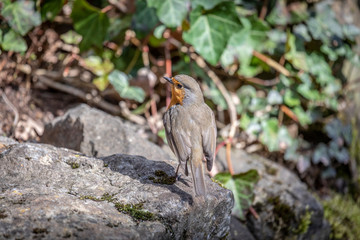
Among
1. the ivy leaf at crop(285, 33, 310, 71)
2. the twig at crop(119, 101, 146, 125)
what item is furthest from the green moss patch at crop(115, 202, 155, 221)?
the ivy leaf at crop(285, 33, 310, 71)

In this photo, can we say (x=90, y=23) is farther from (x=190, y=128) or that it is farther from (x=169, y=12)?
(x=190, y=128)

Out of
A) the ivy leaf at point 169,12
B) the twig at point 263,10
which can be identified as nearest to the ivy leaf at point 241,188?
the ivy leaf at point 169,12

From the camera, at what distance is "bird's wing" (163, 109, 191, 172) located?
2.47 m

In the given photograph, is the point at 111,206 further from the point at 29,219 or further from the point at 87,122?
the point at 87,122

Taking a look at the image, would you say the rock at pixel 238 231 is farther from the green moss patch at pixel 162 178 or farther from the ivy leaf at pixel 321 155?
the ivy leaf at pixel 321 155

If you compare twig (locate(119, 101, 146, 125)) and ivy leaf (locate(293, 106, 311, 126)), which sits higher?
ivy leaf (locate(293, 106, 311, 126))

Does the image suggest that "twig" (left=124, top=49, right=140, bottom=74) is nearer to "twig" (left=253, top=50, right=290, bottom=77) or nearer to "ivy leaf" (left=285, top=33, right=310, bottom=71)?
"twig" (left=253, top=50, right=290, bottom=77)

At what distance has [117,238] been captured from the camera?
→ 168 centimetres

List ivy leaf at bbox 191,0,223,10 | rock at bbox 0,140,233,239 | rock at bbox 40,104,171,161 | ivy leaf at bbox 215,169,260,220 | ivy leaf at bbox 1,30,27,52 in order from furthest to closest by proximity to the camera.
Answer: ivy leaf at bbox 1,30,27,52 < ivy leaf at bbox 191,0,223,10 < ivy leaf at bbox 215,169,260,220 < rock at bbox 40,104,171,161 < rock at bbox 0,140,233,239

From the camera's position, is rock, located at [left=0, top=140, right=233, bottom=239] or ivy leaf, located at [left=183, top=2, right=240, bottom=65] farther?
ivy leaf, located at [left=183, top=2, right=240, bottom=65]

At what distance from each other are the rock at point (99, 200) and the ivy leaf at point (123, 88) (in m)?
1.80

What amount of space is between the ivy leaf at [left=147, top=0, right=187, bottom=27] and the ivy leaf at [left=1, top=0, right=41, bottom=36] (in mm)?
1312

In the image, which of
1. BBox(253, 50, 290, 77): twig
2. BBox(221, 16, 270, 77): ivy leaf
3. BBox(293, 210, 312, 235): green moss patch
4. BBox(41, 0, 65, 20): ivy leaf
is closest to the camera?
BBox(293, 210, 312, 235): green moss patch

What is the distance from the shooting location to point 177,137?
8.39ft
